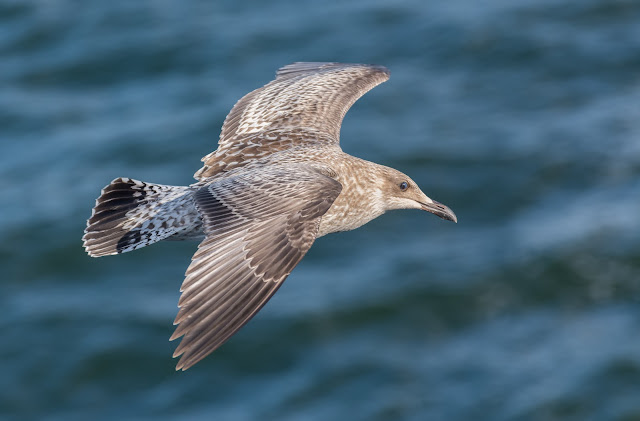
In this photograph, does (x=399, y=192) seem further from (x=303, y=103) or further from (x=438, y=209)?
(x=303, y=103)

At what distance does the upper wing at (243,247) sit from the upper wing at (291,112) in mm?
1187

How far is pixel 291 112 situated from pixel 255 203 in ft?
8.27

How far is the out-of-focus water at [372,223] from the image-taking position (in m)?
15.1

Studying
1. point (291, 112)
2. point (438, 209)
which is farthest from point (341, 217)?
point (291, 112)

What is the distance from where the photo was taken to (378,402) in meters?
15.0

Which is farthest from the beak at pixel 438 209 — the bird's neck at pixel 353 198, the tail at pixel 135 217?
the tail at pixel 135 217

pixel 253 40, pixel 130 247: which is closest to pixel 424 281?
pixel 253 40

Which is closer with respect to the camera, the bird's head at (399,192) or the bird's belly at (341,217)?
the bird's belly at (341,217)

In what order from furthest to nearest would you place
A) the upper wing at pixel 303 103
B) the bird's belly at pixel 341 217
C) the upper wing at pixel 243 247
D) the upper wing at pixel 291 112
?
1. the upper wing at pixel 303 103
2. the upper wing at pixel 291 112
3. the bird's belly at pixel 341 217
4. the upper wing at pixel 243 247

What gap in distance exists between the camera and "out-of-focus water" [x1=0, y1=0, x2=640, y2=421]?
15.1m

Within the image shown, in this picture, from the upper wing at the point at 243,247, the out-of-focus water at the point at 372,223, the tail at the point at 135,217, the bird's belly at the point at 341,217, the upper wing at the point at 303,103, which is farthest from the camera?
the out-of-focus water at the point at 372,223

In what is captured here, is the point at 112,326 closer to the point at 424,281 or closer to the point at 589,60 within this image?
the point at 424,281

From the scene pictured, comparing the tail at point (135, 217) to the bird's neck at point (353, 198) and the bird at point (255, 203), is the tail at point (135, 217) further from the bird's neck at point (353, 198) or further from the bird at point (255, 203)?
the bird's neck at point (353, 198)

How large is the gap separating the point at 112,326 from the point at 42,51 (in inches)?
283
